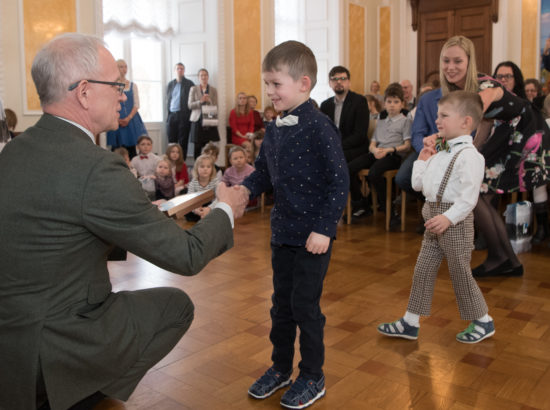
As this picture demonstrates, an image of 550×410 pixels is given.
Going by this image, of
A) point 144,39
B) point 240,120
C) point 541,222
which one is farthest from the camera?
point 144,39

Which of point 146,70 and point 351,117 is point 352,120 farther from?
point 146,70

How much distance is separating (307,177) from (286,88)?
307mm

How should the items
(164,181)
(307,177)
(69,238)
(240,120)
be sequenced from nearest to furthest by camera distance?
1. (69,238)
2. (307,177)
3. (164,181)
4. (240,120)

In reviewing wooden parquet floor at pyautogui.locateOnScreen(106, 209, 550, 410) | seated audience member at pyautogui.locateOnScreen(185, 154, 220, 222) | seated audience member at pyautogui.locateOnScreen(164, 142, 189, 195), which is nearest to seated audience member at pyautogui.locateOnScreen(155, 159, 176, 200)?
seated audience member at pyautogui.locateOnScreen(164, 142, 189, 195)

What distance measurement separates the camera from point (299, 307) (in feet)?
6.40

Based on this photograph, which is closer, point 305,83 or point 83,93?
point 83,93

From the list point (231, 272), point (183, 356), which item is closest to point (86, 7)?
point (231, 272)

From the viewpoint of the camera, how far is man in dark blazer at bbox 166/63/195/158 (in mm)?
8539

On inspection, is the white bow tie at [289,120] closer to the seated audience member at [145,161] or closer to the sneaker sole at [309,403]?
the sneaker sole at [309,403]

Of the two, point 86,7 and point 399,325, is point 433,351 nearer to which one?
point 399,325

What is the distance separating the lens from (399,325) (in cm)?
257

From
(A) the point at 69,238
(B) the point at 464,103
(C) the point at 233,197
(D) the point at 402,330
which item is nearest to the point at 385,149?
(B) the point at 464,103

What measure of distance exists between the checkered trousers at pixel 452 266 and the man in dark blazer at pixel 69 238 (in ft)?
4.18

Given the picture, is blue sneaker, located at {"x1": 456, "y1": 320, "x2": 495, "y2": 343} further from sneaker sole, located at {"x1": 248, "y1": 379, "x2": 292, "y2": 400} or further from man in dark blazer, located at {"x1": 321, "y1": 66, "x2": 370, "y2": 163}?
man in dark blazer, located at {"x1": 321, "y1": 66, "x2": 370, "y2": 163}
